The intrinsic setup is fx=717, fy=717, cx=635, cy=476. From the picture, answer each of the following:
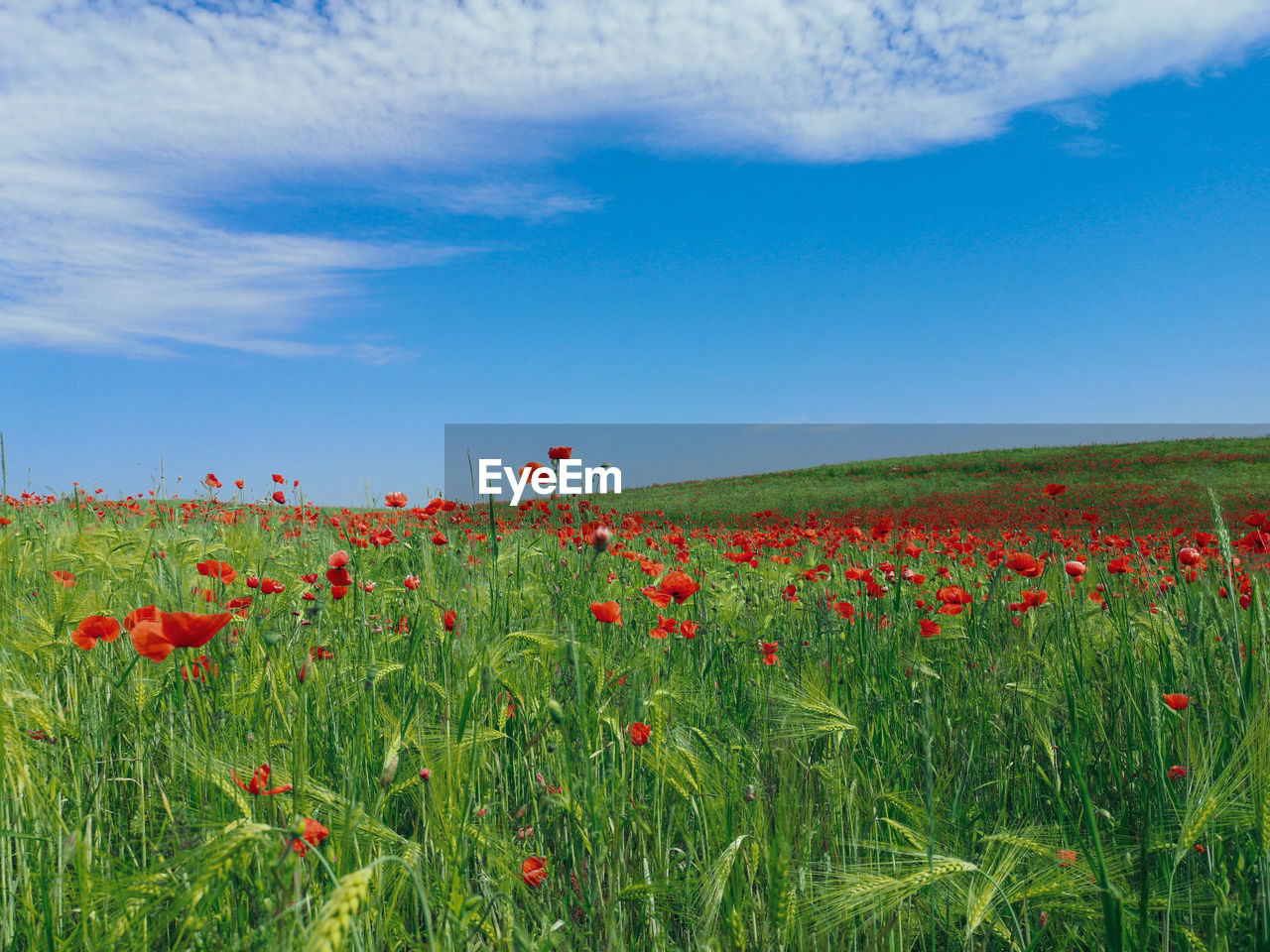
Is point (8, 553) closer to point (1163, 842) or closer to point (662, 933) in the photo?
point (662, 933)

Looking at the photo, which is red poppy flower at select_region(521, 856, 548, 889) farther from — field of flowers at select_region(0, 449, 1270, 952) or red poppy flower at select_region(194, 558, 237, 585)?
red poppy flower at select_region(194, 558, 237, 585)

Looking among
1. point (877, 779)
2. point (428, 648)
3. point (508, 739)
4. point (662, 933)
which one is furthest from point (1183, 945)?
point (428, 648)

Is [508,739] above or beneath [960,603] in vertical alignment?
beneath

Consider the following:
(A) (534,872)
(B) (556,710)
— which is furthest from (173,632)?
(A) (534,872)

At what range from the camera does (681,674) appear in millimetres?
2520

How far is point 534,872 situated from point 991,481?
28.5m

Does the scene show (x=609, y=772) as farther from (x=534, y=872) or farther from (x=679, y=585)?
(x=679, y=585)

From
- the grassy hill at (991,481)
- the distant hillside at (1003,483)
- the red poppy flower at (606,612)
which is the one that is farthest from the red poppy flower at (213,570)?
the grassy hill at (991,481)

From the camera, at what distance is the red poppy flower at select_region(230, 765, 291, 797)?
1.34 metres

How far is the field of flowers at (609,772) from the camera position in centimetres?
129

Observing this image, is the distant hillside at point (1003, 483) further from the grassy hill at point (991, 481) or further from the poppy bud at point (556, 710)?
the poppy bud at point (556, 710)

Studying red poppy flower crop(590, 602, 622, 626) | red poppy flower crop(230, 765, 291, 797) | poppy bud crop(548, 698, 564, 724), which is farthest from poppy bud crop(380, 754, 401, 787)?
red poppy flower crop(590, 602, 622, 626)

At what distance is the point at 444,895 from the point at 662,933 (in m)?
0.47

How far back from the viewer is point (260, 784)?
1.37 m
